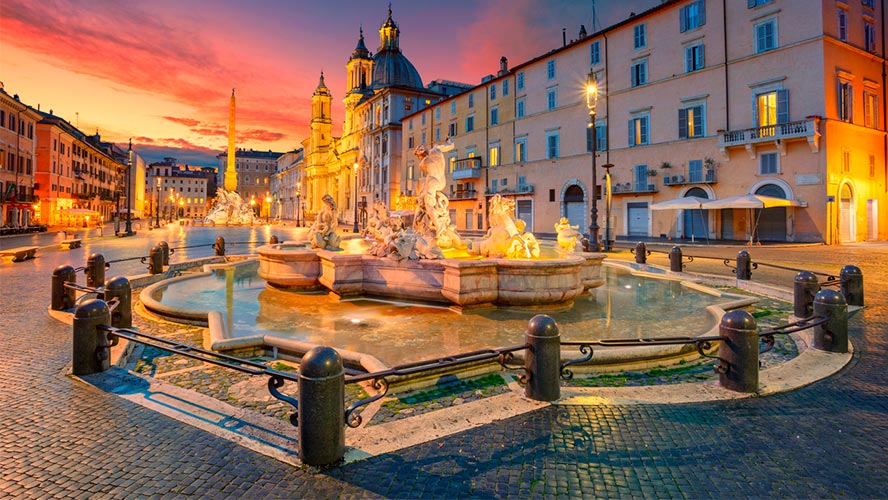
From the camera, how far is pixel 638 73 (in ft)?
110

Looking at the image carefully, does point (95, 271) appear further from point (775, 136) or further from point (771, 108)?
point (771, 108)

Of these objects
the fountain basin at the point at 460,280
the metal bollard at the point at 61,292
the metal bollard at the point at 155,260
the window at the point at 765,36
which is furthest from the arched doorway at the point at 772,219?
the metal bollard at the point at 61,292

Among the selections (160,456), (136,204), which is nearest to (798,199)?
(160,456)

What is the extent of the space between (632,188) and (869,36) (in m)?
15.8

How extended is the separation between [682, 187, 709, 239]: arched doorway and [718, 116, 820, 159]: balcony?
115 inches

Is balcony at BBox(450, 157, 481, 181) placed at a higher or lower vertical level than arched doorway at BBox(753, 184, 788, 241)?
higher

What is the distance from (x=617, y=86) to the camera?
3491cm

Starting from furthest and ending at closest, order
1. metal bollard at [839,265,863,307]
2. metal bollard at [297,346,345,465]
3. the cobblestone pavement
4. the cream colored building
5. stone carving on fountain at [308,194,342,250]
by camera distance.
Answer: the cream colored building, stone carving on fountain at [308,194,342,250], metal bollard at [839,265,863,307], metal bollard at [297,346,345,465], the cobblestone pavement

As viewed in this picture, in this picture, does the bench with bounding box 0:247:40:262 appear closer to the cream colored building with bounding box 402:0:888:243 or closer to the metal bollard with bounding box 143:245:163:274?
the metal bollard with bounding box 143:245:163:274

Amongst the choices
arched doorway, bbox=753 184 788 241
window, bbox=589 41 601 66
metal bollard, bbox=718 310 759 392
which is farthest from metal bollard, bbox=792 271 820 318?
window, bbox=589 41 601 66

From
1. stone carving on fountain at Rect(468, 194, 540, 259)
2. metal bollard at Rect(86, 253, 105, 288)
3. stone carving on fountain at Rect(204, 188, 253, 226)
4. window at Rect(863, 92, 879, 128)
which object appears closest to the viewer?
stone carving on fountain at Rect(468, 194, 540, 259)

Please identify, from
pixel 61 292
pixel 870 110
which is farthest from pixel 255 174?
pixel 61 292

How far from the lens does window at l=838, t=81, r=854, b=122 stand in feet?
82.6

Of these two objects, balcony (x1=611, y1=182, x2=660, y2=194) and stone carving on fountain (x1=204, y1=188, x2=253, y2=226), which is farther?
stone carving on fountain (x1=204, y1=188, x2=253, y2=226)
